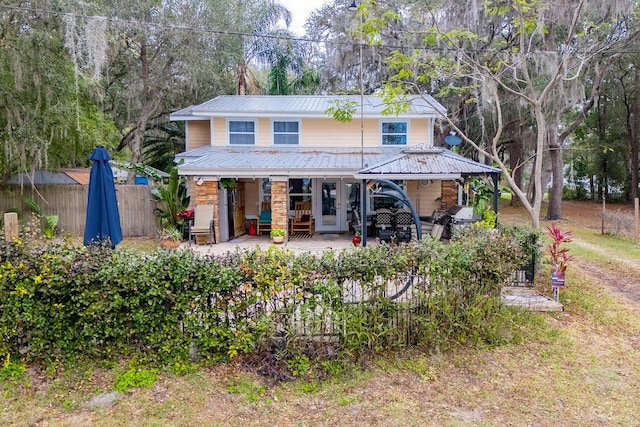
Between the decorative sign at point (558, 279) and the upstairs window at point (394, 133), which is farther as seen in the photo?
the upstairs window at point (394, 133)

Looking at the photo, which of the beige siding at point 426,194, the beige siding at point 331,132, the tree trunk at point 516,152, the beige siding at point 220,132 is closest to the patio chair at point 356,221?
the beige siding at point 426,194

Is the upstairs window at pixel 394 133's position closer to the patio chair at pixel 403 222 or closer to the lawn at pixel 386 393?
the patio chair at pixel 403 222

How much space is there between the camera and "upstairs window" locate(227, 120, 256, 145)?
14.3 metres

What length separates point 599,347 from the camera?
5.06 m

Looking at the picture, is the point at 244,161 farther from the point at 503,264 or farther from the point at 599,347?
the point at 599,347

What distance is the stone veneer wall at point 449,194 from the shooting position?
13.5m

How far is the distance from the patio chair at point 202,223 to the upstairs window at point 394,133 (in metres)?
6.31

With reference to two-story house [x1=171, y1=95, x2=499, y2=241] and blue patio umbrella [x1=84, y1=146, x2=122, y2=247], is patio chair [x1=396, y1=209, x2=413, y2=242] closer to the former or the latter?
two-story house [x1=171, y1=95, x2=499, y2=241]

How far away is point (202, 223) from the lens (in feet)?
38.3

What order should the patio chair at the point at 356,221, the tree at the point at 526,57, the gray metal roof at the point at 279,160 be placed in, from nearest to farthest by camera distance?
the tree at the point at 526,57
the gray metal roof at the point at 279,160
the patio chair at the point at 356,221

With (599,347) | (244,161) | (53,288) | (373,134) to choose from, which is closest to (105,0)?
(244,161)

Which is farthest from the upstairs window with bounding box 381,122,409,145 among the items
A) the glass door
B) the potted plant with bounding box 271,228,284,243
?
the potted plant with bounding box 271,228,284,243

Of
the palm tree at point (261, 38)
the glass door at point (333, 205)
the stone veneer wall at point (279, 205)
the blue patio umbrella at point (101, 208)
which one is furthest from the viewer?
the palm tree at point (261, 38)

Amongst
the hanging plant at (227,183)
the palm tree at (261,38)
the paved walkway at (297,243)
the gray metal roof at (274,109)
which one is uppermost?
the palm tree at (261,38)
